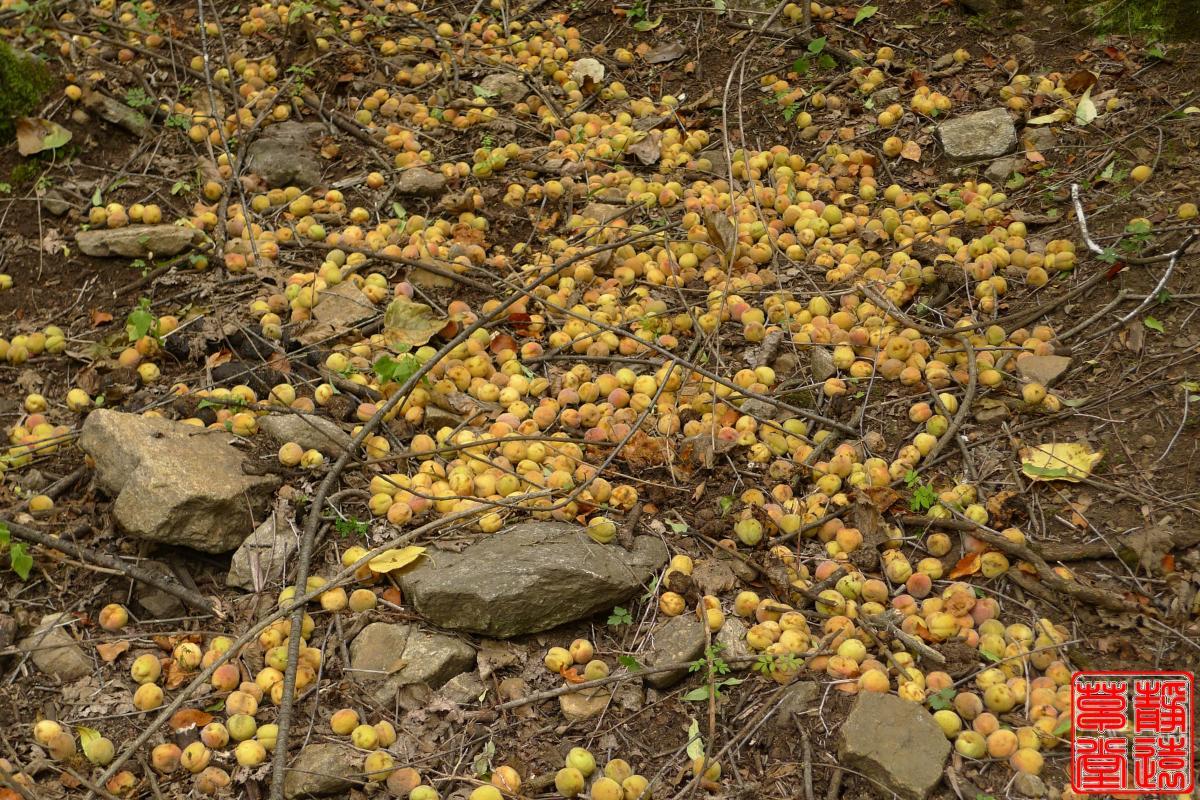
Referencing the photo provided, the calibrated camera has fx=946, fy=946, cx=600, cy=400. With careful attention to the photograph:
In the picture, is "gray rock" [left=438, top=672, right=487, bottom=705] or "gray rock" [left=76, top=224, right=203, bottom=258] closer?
"gray rock" [left=438, top=672, right=487, bottom=705]

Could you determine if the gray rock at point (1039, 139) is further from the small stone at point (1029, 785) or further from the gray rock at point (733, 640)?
the small stone at point (1029, 785)

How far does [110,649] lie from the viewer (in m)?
3.21

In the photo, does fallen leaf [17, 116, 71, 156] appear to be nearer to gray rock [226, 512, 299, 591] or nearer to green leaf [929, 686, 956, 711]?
gray rock [226, 512, 299, 591]

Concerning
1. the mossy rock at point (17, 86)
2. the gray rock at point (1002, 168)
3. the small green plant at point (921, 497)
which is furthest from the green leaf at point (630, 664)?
the mossy rock at point (17, 86)

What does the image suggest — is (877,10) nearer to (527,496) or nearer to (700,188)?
(700,188)

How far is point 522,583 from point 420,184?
2836 mm

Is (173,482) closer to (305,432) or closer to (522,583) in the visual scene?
(305,432)

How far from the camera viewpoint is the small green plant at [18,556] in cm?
315

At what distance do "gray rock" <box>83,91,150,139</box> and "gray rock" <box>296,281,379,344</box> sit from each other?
1.91 m

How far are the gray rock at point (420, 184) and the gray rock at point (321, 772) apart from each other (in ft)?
10.5

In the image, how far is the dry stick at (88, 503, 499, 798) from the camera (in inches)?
113

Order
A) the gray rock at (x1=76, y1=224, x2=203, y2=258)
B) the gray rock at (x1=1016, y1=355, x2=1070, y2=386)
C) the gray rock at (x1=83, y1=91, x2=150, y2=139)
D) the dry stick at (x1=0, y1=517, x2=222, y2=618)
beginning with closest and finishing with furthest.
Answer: the dry stick at (x1=0, y1=517, x2=222, y2=618) < the gray rock at (x1=1016, y1=355, x2=1070, y2=386) < the gray rock at (x1=76, y1=224, x2=203, y2=258) < the gray rock at (x1=83, y1=91, x2=150, y2=139)

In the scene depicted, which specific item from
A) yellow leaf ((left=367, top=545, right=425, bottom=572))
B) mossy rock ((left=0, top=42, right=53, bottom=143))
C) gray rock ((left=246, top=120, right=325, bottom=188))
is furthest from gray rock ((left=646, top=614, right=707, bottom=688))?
mossy rock ((left=0, top=42, right=53, bottom=143))

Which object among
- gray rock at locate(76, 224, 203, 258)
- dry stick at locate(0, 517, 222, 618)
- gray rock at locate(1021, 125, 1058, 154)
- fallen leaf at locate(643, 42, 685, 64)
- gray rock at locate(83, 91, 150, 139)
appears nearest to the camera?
dry stick at locate(0, 517, 222, 618)
